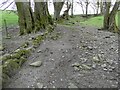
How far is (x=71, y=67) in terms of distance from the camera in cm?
552

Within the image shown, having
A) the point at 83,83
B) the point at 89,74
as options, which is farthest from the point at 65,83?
the point at 89,74

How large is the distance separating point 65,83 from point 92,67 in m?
1.11

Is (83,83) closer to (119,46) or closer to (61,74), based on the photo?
(61,74)

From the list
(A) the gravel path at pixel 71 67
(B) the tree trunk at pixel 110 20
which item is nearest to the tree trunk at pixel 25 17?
(A) the gravel path at pixel 71 67

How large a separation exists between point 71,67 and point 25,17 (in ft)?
15.1

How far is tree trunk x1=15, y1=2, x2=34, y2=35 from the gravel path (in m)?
2.02

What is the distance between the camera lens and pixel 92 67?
554 cm

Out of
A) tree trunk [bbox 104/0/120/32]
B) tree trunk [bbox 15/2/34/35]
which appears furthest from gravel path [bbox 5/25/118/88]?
tree trunk [bbox 104/0/120/32]

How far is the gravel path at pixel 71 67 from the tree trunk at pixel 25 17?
6.62 feet

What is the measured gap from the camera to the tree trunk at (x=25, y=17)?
366 inches

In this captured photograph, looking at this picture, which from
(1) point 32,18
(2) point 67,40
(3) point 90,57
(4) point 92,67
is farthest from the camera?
(1) point 32,18

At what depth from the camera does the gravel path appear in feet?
15.5

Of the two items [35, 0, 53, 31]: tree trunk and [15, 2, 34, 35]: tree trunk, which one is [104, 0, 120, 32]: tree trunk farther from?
[15, 2, 34, 35]: tree trunk

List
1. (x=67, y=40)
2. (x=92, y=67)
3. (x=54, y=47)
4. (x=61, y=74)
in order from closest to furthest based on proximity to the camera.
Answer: (x=61, y=74) < (x=92, y=67) < (x=54, y=47) < (x=67, y=40)
